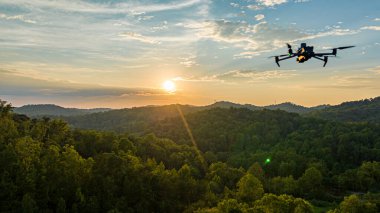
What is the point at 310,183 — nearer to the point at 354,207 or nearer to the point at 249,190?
the point at 249,190

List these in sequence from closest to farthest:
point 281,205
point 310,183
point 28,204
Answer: point 281,205
point 28,204
point 310,183

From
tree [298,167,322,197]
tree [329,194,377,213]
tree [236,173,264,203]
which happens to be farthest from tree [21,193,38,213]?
tree [298,167,322,197]

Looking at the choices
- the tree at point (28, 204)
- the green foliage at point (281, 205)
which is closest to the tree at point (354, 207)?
the green foliage at point (281, 205)

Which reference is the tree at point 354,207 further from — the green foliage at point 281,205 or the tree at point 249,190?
the tree at point 249,190

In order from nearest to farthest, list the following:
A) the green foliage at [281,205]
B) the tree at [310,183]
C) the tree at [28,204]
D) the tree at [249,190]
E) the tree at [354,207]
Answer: the green foliage at [281,205] → the tree at [28,204] → the tree at [354,207] → the tree at [249,190] → the tree at [310,183]

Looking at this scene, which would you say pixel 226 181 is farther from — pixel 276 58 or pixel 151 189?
pixel 276 58

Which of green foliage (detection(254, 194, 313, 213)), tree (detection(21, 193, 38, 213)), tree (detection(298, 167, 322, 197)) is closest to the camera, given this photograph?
green foliage (detection(254, 194, 313, 213))

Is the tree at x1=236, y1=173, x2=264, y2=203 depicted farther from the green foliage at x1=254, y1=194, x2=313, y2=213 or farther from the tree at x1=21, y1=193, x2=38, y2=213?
the tree at x1=21, y1=193, x2=38, y2=213

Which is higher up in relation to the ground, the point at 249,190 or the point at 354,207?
the point at 249,190

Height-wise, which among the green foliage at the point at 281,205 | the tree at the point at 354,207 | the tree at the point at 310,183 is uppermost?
the green foliage at the point at 281,205

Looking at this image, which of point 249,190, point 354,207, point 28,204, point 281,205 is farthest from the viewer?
point 249,190

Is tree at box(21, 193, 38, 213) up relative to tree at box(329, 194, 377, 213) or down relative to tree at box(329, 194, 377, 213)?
up

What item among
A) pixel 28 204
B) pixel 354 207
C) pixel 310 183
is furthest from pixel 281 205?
pixel 310 183
